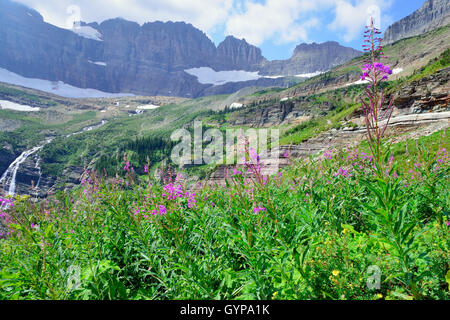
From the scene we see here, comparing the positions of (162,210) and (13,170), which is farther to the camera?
(13,170)

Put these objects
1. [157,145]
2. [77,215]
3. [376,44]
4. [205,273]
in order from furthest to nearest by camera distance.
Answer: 1. [157,145]
2. [77,215]
3. [205,273]
4. [376,44]

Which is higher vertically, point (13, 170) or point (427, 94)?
point (427, 94)

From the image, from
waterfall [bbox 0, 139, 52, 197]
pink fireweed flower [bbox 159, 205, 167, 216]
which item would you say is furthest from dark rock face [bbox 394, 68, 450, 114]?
waterfall [bbox 0, 139, 52, 197]

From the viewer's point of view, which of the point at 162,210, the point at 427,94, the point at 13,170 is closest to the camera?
the point at 162,210

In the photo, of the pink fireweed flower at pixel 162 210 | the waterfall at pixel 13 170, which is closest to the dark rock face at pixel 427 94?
the pink fireweed flower at pixel 162 210

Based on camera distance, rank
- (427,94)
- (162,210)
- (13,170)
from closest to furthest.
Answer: (162,210)
(427,94)
(13,170)

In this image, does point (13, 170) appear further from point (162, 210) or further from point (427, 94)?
point (427, 94)

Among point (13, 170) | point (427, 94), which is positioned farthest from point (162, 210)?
point (13, 170)

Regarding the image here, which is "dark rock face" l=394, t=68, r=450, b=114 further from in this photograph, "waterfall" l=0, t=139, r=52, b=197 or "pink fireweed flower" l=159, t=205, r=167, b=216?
"waterfall" l=0, t=139, r=52, b=197

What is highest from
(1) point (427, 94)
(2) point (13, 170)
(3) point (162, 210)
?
(1) point (427, 94)

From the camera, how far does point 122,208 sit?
16.7 feet
